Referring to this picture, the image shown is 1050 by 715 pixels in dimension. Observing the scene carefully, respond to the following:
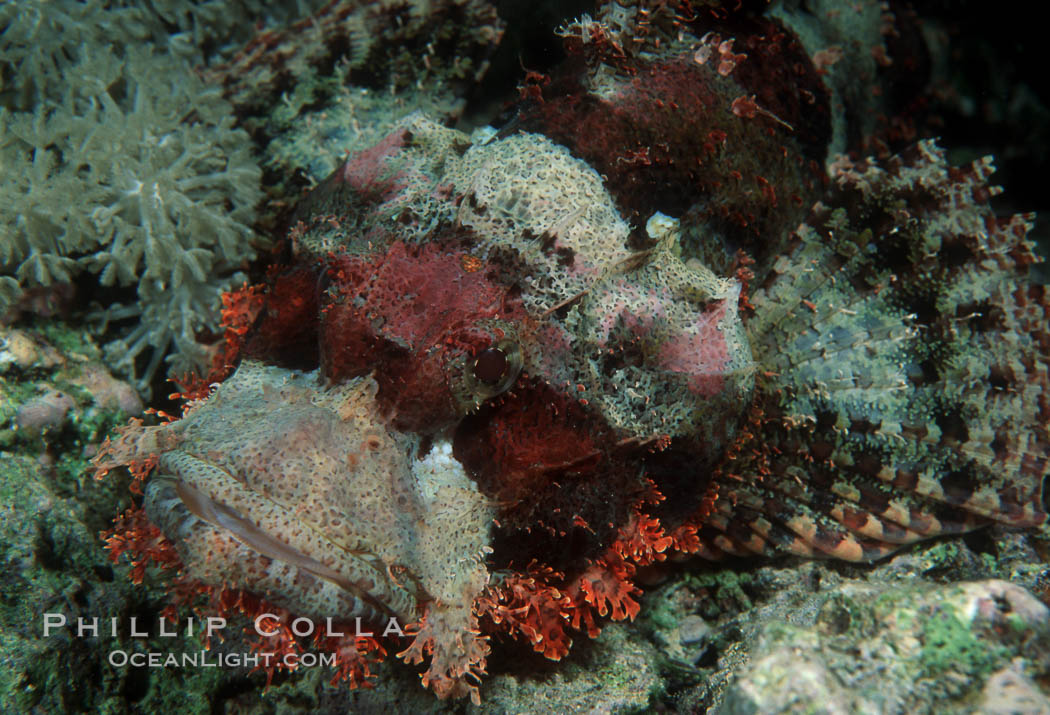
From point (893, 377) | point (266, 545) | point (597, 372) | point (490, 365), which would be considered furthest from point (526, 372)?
point (893, 377)

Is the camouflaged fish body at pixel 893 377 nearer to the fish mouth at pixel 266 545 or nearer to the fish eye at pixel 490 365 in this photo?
the fish eye at pixel 490 365

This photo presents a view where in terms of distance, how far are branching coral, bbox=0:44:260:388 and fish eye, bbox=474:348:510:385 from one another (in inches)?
83.1

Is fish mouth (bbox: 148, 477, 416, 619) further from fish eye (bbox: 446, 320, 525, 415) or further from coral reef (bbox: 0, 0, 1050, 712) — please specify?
fish eye (bbox: 446, 320, 525, 415)

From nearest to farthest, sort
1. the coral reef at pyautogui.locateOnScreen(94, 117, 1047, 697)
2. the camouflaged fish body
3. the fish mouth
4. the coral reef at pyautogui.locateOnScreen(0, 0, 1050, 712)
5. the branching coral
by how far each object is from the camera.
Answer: the fish mouth < the coral reef at pyautogui.locateOnScreen(0, 0, 1050, 712) < the coral reef at pyautogui.locateOnScreen(94, 117, 1047, 697) < the camouflaged fish body < the branching coral

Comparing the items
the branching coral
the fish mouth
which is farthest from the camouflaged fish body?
the branching coral

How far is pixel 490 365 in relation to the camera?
2.45 metres

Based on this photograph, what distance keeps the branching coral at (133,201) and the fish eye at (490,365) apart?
83.1 inches

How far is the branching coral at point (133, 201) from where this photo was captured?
355 centimetres

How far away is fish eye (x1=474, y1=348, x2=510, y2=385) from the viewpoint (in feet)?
8.02

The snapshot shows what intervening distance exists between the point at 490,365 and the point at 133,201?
2560 mm

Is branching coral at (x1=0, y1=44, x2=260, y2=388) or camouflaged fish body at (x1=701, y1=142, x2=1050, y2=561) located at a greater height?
branching coral at (x1=0, y1=44, x2=260, y2=388)

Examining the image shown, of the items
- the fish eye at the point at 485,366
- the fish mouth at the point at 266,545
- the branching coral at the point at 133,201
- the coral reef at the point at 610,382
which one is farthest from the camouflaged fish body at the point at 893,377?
the branching coral at the point at 133,201

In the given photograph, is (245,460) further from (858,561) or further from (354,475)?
(858,561)

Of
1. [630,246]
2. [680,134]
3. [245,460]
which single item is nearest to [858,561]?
[630,246]
